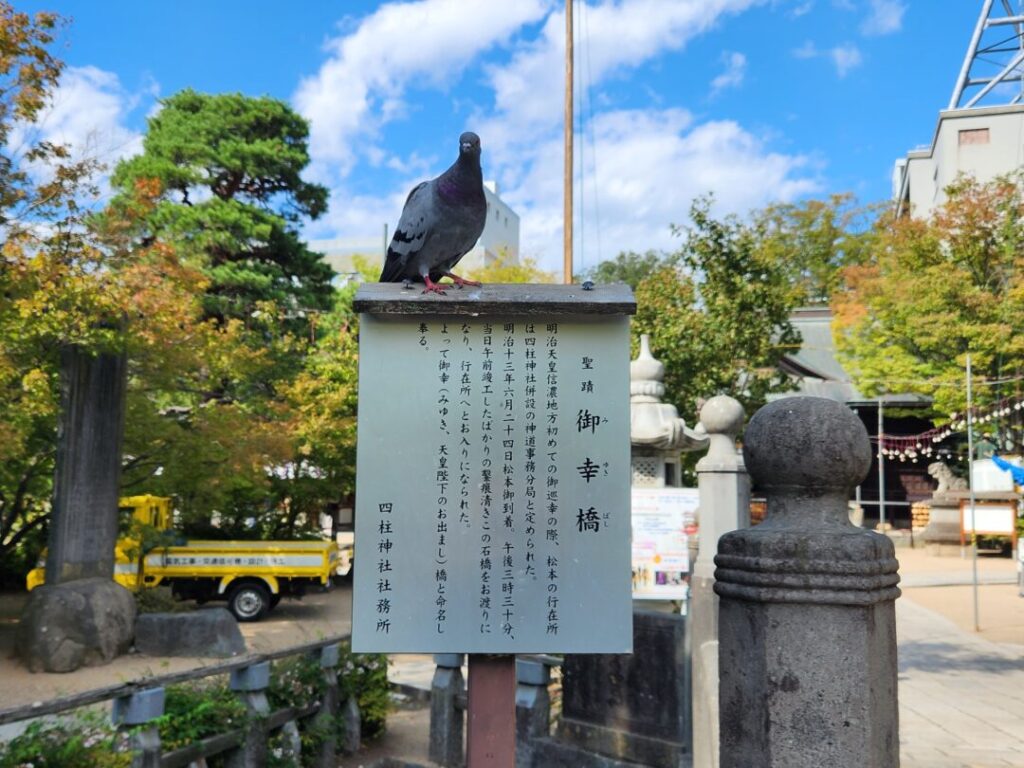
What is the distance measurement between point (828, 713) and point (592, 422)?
1.08 meters

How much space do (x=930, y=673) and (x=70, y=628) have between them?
9797 millimetres

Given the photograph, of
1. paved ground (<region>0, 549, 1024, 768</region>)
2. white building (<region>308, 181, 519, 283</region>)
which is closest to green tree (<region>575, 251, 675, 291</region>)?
white building (<region>308, 181, 519, 283</region>)

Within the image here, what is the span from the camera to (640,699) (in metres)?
4.83

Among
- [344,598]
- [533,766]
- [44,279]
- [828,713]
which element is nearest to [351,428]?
[344,598]

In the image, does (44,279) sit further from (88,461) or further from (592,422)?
(592,422)

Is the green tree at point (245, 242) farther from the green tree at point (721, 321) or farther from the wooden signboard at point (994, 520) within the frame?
the wooden signboard at point (994, 520)

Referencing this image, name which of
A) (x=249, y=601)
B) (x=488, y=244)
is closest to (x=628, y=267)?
(x=488, y=244)

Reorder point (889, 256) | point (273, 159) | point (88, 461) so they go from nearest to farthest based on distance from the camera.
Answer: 1. point (88, 461)
2. point (273, 159)
3. point (889, 256)

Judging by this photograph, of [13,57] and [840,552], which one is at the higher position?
[13,57]

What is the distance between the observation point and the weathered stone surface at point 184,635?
31.9 feet

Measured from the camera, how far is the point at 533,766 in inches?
196

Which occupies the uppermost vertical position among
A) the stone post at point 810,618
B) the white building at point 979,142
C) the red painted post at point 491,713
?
the white building at point 979,142

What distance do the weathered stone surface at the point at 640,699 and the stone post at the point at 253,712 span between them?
189cm

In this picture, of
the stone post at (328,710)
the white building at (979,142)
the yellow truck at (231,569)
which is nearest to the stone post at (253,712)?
the stone post at (328,710)
